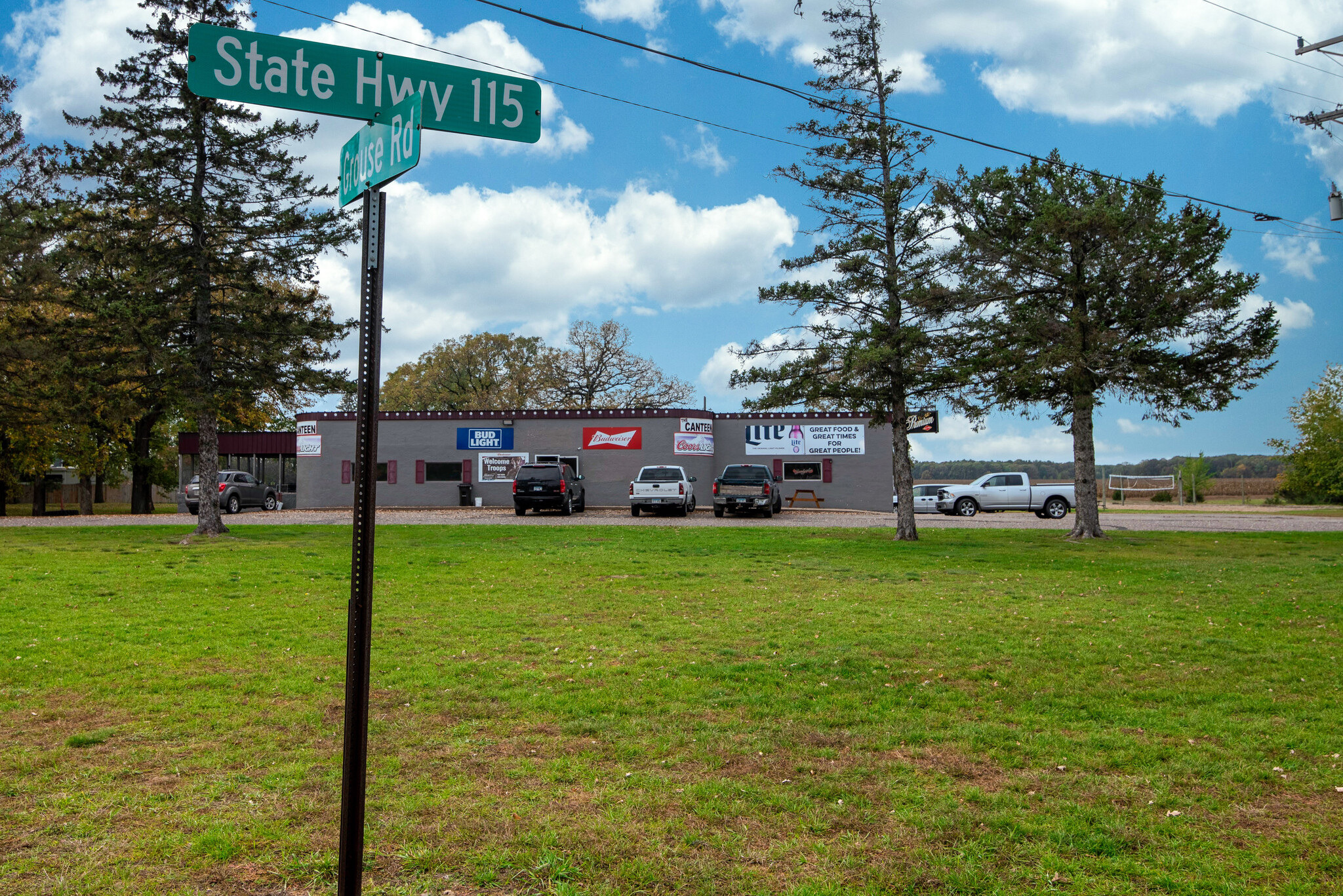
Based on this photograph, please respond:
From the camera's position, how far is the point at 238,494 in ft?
115

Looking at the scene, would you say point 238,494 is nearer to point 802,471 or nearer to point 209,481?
point 209,481

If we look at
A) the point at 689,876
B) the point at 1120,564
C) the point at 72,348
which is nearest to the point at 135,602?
the point at 689,876

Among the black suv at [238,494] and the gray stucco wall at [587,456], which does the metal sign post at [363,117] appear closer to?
the black suv at [238,494]

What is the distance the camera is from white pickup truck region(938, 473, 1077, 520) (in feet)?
113

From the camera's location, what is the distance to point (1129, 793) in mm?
4125

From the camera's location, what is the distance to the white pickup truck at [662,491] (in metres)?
30.9

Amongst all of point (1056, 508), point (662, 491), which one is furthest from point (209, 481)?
point (1056, 508)

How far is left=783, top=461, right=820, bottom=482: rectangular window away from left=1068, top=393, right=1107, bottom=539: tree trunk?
16.9m

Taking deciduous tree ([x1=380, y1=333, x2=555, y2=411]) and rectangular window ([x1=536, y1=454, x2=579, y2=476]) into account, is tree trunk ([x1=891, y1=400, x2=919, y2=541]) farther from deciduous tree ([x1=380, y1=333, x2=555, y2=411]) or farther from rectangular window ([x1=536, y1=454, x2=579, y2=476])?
deciduous tree ([x1=380, y1=333, x2=555, y2=411])

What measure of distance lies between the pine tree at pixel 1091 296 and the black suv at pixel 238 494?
27102 mm

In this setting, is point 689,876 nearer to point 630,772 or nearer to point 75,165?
point 630,772

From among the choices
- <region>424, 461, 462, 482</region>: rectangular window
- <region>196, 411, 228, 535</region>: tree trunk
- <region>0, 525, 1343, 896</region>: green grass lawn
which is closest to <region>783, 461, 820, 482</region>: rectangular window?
<region>424, 461, 462, 482</region>: rectangular window

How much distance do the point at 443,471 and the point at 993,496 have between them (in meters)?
22.7

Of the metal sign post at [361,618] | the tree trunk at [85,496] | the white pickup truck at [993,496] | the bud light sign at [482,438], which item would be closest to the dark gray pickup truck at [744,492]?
the white pickup truck at [993,496]
